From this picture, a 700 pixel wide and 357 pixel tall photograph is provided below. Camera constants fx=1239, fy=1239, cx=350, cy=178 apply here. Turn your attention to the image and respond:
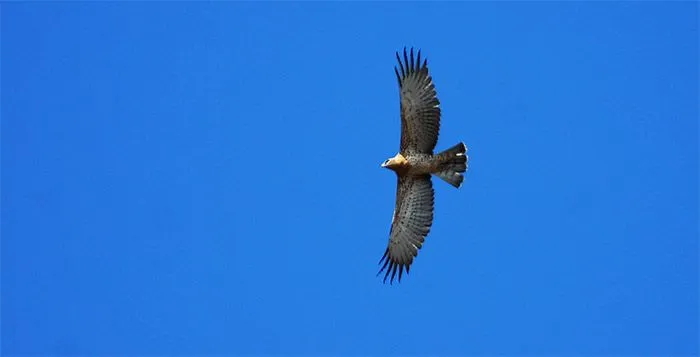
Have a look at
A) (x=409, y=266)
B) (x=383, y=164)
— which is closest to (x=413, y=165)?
(x=383, y=164)

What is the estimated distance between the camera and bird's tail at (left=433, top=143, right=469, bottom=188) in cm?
1756

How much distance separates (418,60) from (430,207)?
7.29 feet

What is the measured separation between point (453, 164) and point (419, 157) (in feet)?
1.65

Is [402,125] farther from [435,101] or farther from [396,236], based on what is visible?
[396,236]

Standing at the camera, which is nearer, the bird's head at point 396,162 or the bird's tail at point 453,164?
the bird's tail at point 453,164

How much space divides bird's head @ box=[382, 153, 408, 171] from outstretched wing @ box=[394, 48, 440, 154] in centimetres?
20

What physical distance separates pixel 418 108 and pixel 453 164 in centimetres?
95

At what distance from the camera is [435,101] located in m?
17.5

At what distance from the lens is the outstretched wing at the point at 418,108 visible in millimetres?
17531

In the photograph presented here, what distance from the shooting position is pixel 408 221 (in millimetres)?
18484

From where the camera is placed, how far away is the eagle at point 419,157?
17.6m

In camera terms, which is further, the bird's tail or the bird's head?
the bird's head

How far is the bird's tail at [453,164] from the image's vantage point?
17.6 meters

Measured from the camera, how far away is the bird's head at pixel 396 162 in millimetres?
17844
